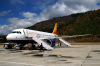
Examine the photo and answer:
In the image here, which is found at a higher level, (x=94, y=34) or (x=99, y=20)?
(x=99, y=20)

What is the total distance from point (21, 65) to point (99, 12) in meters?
108

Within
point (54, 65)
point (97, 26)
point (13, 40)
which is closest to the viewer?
point (54, 65)

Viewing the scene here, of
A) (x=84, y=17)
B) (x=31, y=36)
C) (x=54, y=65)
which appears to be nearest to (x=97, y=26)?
(x=84, y=17)

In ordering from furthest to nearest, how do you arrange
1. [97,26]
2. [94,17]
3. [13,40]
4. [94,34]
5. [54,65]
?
[94,17]
[97,26]
[94,34]
[13,40]
[54,65]

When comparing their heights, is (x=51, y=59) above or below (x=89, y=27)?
below

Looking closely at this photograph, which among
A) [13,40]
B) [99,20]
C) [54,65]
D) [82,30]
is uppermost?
[99,20]

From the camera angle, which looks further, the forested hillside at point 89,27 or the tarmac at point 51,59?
the forested hillside at point 89,27

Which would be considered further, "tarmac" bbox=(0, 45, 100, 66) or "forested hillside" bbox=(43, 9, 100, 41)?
"forested hillside" bbox=(43, 9, 100, 41)

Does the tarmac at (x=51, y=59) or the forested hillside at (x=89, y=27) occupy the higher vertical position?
the forested hillside at (x=89, y=27)

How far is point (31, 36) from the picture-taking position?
814 inches

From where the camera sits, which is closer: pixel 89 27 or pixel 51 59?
pixel 51 59

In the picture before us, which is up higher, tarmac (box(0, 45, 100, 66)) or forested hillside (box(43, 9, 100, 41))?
forested hillside (box(43, 9, 100, 41))

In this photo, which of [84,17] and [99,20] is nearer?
[99,20]

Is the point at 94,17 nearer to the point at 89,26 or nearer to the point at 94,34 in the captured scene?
the point at 89,26
